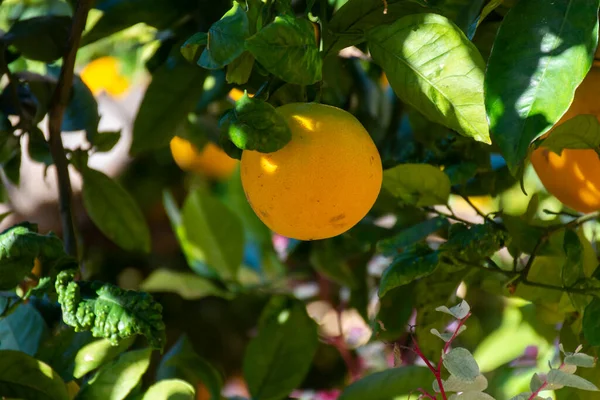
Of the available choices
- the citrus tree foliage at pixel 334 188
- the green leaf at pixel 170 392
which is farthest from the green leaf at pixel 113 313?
the green leaf at pixel 170 392

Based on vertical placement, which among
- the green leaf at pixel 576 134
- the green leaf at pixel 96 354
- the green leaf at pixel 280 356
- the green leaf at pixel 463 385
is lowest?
the green leaf at pixel 280 356

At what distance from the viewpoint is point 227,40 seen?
50 centimetres

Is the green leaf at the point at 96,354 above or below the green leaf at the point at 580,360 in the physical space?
below

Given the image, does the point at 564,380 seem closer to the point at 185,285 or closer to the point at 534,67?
the point at 534,67

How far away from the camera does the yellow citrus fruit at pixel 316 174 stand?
557 mm

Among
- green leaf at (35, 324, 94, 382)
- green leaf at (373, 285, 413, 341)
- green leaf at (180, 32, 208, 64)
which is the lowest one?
green leaf at (373, 285, 413, 341)

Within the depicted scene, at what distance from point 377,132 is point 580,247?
0.45 meters

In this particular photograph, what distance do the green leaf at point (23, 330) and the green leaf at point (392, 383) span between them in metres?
0.30

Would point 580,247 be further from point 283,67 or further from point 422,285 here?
point 283,67

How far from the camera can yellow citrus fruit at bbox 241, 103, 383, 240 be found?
56 centimetres

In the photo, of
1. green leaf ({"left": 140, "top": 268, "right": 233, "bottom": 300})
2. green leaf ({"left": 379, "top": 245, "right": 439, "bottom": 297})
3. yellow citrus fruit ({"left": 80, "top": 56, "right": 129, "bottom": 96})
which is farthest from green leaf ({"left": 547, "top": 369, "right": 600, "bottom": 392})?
yellow citrus fruit ({"left": 80, "top": 56, "right": 129, "bottom": 96})

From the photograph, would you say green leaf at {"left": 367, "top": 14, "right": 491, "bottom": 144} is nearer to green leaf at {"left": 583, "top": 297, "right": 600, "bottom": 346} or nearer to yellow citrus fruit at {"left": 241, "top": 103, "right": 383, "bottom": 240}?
yellow citrus fruit at {"left": 241, "top": 103, "right": 383, "bottom": 240}

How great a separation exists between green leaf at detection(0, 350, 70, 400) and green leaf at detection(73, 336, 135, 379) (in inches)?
1.3

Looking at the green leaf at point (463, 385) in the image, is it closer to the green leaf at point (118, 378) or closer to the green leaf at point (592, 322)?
the green leaf at point (592, 322)
